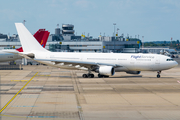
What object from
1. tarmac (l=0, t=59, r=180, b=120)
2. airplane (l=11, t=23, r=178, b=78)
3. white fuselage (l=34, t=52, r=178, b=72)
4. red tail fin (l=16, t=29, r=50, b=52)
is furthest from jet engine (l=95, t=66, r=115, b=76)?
red tail fin (l=16, t=29, r=50, b=52)

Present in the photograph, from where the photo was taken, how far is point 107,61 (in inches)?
1937

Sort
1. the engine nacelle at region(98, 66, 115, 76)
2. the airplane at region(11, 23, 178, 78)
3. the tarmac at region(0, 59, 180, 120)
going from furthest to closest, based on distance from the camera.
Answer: the airplane at region(11, 23, 178, 78)
the engine nacelle at region(98, 66, 115, 76)
the tarmac at region(0, 59, 180, 120)

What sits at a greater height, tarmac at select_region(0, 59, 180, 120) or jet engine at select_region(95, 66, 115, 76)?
jet engine at select_region(95, 66, 115, 76)

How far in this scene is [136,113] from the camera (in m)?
22.9

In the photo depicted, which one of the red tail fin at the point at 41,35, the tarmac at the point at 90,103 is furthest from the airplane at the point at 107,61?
the red tail fin at the point at 41,35

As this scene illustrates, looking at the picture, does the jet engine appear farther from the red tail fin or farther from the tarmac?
the red tail fin

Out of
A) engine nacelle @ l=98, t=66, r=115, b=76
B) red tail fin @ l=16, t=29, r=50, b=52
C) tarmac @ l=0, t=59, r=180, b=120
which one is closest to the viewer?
tarmac @ l=0, t=59, r=180, b=120

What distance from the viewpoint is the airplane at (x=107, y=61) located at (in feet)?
156

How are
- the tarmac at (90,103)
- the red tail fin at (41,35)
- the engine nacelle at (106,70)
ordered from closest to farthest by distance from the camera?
the tarmac at (90,103) → the engine nacelle at (106,70) → the red tail fin at (41,35)

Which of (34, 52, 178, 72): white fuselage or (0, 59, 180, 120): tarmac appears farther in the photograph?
(34, 52, 178, 72): white fuselage

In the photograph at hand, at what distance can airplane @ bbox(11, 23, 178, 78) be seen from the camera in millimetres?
47406

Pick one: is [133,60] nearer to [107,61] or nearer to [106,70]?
[107,61]

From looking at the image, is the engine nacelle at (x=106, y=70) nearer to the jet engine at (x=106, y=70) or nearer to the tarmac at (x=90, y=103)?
the jet engine at (x=106, y=70)

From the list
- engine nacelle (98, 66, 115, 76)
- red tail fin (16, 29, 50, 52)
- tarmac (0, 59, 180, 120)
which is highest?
red tail fin (16, 29, 50, 52)
